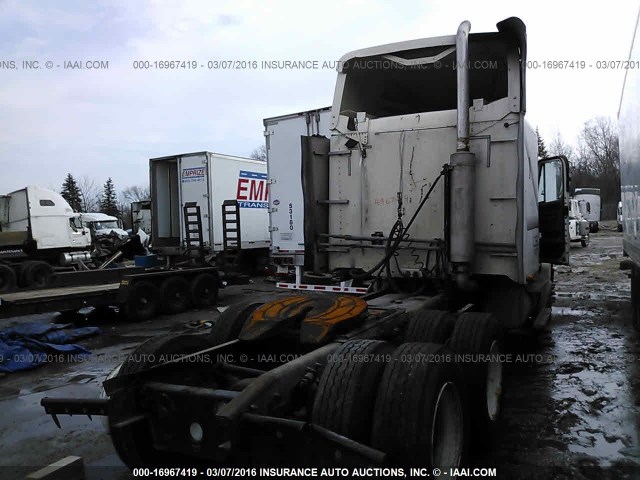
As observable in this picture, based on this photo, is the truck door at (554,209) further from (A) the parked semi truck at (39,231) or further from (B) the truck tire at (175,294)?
(A) the parked semi truck at (39,231)

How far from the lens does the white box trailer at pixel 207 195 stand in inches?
573

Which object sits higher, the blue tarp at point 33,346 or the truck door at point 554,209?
the truck door at point 554,209

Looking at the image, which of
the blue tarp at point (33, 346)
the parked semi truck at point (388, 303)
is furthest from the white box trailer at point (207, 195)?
the parked semi truck at point (388, 303)

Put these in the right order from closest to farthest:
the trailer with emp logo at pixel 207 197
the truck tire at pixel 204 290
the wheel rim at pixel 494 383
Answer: the wheel rim at pixel 494 383 → the truck tire at pixel 204 290 → the trailer with emp logo at pixel 207 197

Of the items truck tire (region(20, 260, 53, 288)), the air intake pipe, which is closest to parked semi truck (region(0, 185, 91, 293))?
truck tire (region(20, 260, 53, 288))

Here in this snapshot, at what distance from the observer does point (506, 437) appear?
4.28 metres

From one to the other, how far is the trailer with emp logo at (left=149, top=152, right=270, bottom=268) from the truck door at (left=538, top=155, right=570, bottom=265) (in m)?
8.16

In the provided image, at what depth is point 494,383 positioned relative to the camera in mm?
4285

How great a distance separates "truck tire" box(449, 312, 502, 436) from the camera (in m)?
3.68

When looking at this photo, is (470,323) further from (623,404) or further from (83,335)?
(83,335)

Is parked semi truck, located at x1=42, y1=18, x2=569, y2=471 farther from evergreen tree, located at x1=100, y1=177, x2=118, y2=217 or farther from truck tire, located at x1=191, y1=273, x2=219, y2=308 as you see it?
evergreen tree, located at x1=100, y1=177, x2=118, y2=217

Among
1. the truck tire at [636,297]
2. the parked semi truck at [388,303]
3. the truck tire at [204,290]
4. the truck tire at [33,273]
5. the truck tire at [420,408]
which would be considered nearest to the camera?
the truck tire at [420,408]

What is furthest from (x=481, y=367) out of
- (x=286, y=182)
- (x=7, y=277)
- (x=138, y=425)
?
(x=7, y=277)

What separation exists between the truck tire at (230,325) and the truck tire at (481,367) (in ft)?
5.59
